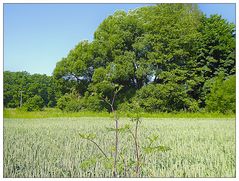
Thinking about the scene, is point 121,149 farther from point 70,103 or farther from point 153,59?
point 153,59

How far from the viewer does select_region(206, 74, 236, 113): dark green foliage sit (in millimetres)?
3217

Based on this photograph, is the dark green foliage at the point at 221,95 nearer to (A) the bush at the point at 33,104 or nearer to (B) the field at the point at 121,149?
(B) the field at the point at 121,149

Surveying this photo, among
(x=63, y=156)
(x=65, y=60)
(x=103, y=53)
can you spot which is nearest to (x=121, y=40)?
(x=103, y=53)

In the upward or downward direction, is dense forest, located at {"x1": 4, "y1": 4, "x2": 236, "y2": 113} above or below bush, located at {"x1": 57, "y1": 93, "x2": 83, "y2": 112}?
above

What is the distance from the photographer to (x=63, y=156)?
247cm

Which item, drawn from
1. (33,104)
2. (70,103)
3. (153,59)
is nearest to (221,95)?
(153,59)

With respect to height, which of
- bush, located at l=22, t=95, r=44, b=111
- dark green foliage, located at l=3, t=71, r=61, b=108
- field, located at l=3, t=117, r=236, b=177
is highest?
dark green foliage, located at l=3, t=71, r=61, b=108

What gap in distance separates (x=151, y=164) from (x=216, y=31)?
1.88 metres

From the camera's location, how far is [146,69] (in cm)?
291

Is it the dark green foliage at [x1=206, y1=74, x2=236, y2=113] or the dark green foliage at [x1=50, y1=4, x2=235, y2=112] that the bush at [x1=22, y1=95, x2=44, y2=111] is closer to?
the dark green foliage at [x1=50, y1=4, x2=235, y2=112]

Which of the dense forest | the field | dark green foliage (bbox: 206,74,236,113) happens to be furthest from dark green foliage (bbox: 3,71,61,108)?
dark green foliage (bbox: 206,74,236,113)

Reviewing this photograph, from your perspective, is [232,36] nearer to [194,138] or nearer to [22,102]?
[194,138]

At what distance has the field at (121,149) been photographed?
2.13 metres

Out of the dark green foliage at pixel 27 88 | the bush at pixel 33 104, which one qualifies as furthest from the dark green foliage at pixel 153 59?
the bush at pixel 33 104
